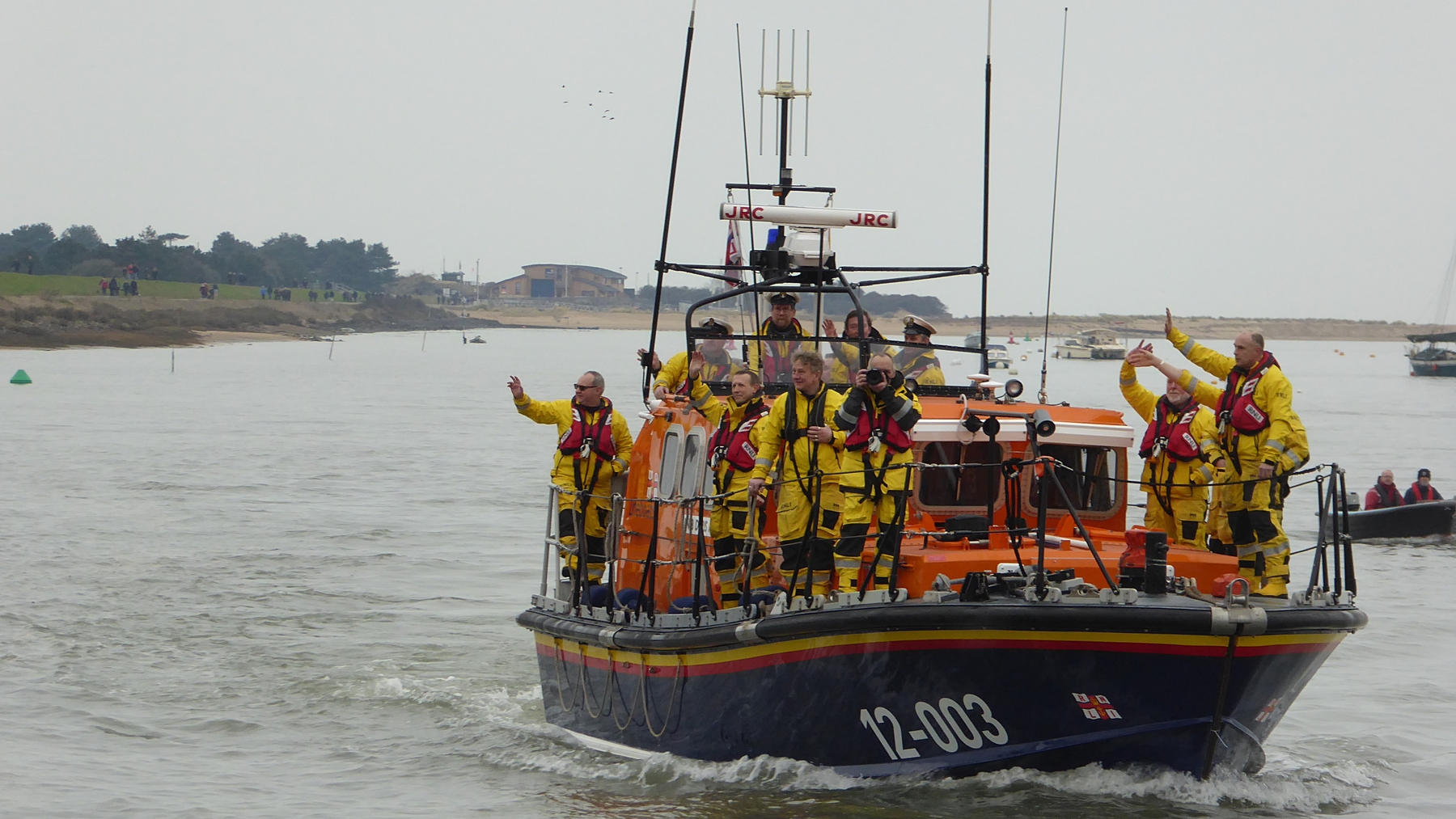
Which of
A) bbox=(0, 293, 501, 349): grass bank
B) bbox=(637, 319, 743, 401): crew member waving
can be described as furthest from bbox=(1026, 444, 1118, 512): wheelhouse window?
bbox=(0, 293, 501, 349): grass bank

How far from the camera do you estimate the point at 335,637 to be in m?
14.3

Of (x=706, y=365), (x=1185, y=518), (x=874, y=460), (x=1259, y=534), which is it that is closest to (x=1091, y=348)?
(x=706, y=365)

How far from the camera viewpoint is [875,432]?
7.61 m

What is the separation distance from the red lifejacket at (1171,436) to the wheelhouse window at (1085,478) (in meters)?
0.21

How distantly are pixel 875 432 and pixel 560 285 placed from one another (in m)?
159

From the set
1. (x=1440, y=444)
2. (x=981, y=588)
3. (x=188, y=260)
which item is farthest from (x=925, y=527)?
(x=188, y=260)

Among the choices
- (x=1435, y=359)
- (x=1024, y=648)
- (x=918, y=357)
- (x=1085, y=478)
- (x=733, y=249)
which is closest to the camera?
(x=1024, y=648)

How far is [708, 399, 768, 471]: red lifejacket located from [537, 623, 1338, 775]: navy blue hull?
1.19 metres

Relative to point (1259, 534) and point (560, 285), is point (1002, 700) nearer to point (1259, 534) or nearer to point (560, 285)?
point (1259, 534)

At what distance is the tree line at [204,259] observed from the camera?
121188mm

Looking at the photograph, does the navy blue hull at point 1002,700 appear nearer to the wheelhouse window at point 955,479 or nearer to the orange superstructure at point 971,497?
the orange superstructure at point 971,497

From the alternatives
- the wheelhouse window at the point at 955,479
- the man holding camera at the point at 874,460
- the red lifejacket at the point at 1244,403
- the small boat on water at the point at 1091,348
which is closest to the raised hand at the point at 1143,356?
the red lifejacket at the point at 1244,403

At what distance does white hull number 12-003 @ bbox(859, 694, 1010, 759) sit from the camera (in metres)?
7.30

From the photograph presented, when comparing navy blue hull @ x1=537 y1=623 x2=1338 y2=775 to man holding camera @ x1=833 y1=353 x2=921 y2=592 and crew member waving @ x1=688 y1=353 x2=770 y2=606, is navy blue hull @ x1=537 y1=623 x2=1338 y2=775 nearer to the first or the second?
man holding camera @ x1=833 y1=353 x2=921 y2=592
